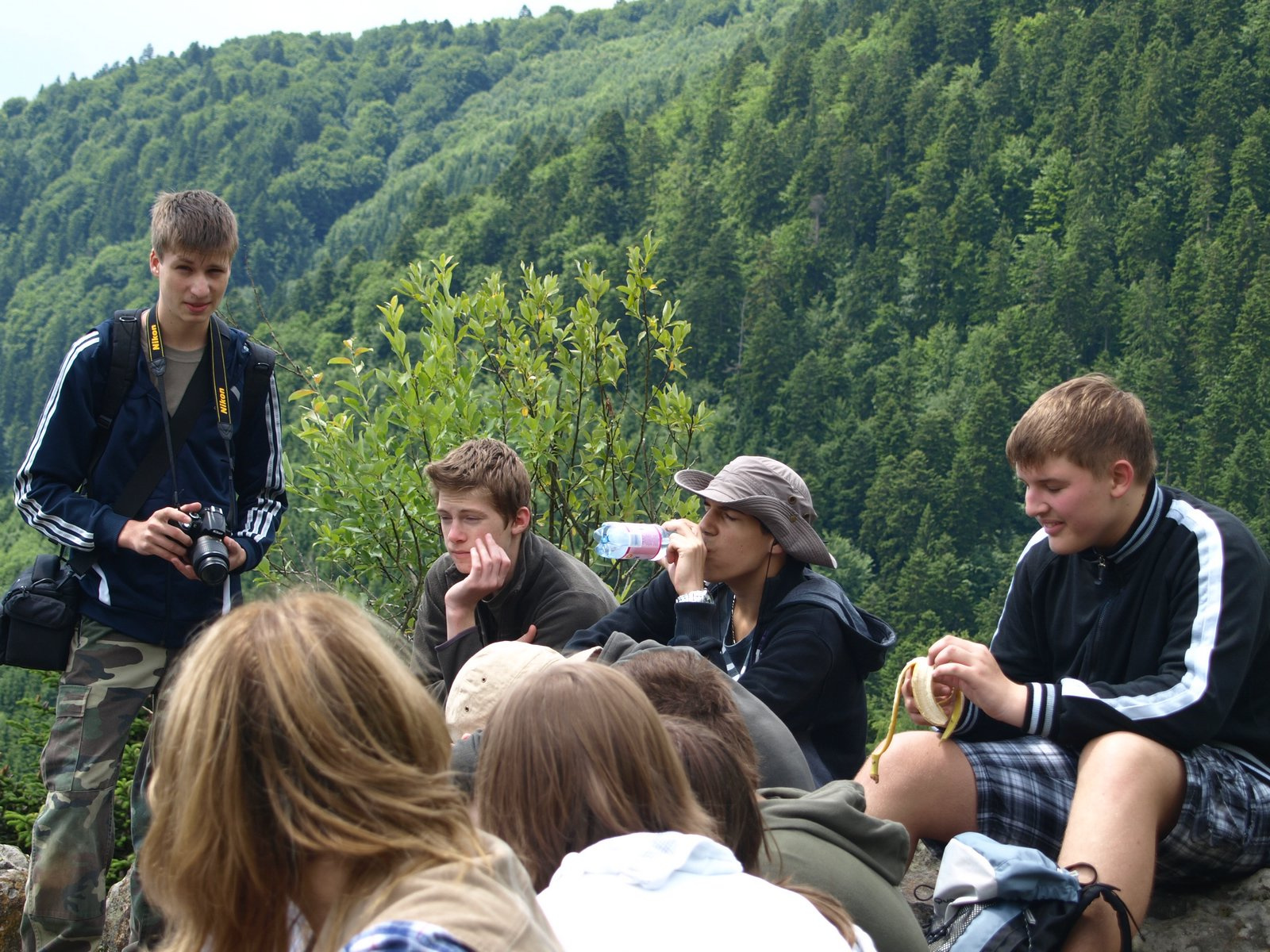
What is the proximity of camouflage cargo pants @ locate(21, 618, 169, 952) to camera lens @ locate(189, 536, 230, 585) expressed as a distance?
0.33 m

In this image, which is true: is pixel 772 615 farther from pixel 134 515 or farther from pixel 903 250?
pixel 903 250

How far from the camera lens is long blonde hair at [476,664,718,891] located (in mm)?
1768

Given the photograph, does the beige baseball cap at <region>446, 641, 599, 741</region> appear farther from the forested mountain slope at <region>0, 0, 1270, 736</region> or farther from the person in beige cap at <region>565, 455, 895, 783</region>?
the forested mountain slope at <region>0, 0, 1270, 736</region>

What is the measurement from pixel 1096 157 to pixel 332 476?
95144 millimetres

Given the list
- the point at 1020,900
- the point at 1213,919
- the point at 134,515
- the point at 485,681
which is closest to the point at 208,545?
the point at 134,515

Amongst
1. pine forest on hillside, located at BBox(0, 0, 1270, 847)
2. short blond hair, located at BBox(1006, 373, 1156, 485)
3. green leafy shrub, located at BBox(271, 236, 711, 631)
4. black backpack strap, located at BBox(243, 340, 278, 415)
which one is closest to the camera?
short blond hair, located at BBox(1006, 373, 1156, 485)

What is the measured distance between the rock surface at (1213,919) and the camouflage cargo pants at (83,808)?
99.2 inches

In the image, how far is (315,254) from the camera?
14175 centimetres

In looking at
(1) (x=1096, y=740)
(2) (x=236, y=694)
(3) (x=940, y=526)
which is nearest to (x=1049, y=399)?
(1) (x=1096, y=740)

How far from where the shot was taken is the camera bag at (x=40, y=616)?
10.7 feet

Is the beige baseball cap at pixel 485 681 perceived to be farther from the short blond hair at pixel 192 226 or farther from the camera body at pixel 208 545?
the short blond hair at pixel 192 226

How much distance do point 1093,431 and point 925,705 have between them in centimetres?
81

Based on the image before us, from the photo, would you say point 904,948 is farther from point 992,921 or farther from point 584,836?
point 584,836

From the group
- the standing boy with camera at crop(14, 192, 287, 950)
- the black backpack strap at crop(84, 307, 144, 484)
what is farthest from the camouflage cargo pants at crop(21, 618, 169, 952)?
the black backpack strap at crop(84, 307, 144, 484)
